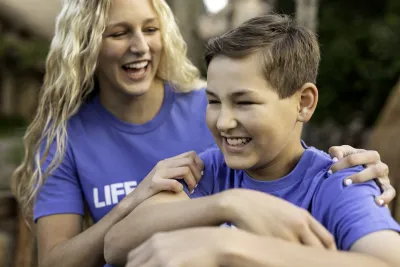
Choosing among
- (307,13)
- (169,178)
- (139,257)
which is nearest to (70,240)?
(169,178)

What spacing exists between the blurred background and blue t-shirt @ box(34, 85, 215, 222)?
2.05m

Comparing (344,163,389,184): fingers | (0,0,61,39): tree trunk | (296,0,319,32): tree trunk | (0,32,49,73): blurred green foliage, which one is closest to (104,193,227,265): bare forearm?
(344,163,389,184): fingers

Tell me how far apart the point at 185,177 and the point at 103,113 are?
0.74 m

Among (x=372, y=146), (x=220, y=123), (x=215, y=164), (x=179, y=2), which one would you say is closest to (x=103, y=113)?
(x=215, y=164)

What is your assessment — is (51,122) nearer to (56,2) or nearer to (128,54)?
(128,54)

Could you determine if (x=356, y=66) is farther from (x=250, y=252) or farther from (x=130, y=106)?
(x=250, y=252)

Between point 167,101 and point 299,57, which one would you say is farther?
point 167,101

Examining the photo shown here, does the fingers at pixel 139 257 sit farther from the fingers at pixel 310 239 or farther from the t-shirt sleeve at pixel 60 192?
the t-shirt sleeve at pixel 60 192

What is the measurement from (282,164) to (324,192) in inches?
6.5

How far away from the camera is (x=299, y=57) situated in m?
1.78

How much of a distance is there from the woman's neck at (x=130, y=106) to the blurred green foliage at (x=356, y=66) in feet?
12.3

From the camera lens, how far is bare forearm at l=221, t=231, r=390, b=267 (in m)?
1.41

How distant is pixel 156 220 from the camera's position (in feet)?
5.53

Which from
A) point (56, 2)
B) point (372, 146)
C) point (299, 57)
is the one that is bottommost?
point (372, 146)
